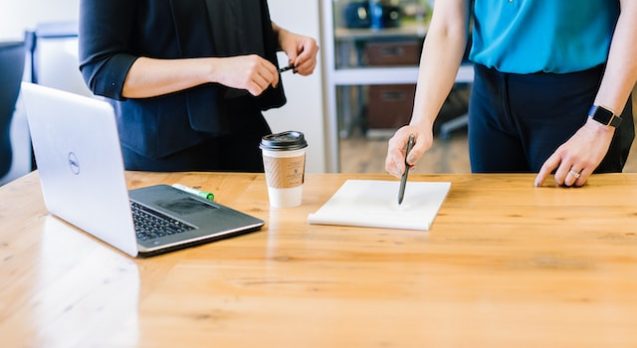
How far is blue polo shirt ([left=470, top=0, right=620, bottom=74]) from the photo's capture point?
5.25 feet

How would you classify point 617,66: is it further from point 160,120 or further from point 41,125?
point 41,125

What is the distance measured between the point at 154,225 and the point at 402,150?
0.50m

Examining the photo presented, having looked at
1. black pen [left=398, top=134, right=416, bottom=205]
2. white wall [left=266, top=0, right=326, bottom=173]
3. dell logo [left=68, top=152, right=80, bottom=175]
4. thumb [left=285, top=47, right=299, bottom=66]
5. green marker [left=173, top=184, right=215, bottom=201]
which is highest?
thumb [left=285, top=47, right=299, bottom=66]

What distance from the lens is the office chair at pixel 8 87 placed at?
2992mm

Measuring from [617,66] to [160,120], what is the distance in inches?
38.5

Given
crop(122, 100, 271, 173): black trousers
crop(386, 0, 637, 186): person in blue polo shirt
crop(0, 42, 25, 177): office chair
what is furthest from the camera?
crop(0, 42, 25, 177): office chair

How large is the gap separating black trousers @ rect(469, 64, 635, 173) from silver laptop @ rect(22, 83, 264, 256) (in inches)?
26.6

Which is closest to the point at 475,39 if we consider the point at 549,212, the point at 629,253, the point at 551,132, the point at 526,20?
the point at 526,20

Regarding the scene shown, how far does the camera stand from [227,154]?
1898 millimetres

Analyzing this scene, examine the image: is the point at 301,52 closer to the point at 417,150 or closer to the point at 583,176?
the point at 417,150

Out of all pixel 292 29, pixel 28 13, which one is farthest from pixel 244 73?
pixel 28 13

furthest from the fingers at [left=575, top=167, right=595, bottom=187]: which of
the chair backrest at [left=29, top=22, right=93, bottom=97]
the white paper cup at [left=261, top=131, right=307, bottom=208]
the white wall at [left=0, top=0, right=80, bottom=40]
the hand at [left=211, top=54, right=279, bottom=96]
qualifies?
the white wall at [left=0, top=0, right=80, bottom=40]

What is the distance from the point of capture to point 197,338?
956 millimetres

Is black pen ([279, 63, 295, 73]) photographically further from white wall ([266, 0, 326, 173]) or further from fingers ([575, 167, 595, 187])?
white wall ([266, 0, 326, 173])
